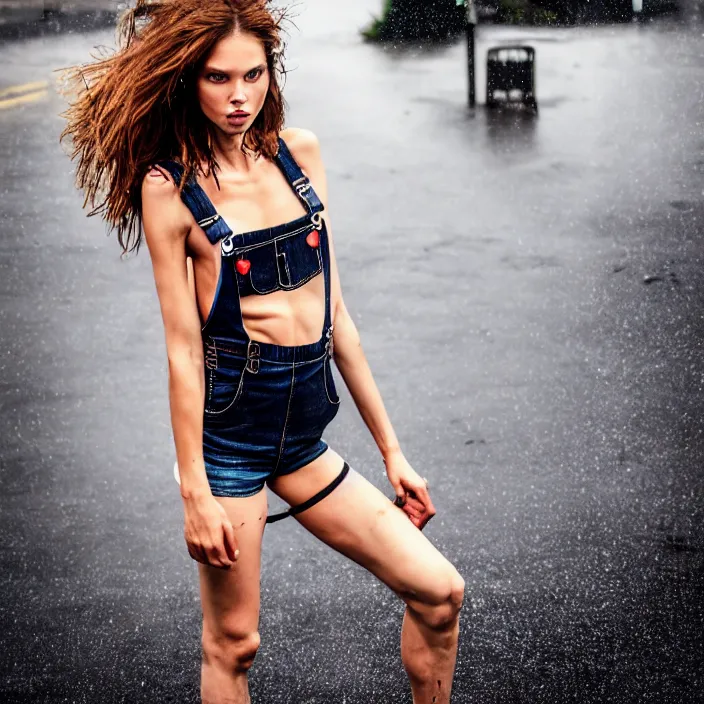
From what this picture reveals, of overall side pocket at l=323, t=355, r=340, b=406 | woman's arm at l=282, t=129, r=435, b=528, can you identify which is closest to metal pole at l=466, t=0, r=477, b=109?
woman's arm at l=282, t=129, r=435, b=528

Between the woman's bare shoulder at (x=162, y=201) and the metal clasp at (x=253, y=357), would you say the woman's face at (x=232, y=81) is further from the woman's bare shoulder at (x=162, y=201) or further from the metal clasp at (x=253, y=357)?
the metal clasp at (x=253, y=357)

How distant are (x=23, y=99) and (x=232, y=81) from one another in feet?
34.6

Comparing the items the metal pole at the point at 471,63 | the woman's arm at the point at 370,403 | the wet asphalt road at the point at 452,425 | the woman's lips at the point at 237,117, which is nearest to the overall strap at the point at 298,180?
the woman's arm at the point at 370,403

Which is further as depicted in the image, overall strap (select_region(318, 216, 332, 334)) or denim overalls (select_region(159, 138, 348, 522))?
overall strap (select_region(318, 216, 332, 334))

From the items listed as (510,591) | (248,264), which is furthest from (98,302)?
(248,264)

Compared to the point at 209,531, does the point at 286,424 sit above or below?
above

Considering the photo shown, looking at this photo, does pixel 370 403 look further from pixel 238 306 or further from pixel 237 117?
pixel 237 117

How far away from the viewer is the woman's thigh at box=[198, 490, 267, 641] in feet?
10.3

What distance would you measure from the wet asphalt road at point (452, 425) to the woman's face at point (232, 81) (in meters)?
2.11

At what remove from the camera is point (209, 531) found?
3.00 m

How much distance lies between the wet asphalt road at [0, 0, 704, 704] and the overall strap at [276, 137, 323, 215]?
185cm

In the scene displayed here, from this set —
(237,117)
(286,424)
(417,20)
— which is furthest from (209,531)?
(417,20)

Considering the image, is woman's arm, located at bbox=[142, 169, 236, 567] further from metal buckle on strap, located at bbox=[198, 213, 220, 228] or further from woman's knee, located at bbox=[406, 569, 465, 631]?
woman's knee, located at bbox=[406, 569, 465, 631]

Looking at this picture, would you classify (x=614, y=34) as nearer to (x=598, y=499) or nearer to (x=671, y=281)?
(x=671, y=281)
